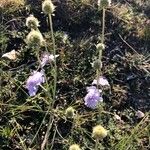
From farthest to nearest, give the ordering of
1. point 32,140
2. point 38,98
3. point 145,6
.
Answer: point 145,6 → point 38,98 → point 32,140

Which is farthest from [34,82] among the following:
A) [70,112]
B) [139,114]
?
[139,114]

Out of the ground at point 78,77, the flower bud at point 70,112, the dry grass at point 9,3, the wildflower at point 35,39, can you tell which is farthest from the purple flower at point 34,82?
the dry grass at point 9,3

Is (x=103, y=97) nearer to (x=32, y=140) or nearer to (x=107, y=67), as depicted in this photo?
(x=107, y=67)

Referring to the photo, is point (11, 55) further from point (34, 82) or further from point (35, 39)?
point (35, 39)

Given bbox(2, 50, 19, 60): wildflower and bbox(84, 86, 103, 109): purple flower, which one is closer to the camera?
bbox(84, 86, 103, 109): purple flower

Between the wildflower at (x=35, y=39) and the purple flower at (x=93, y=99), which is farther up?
the wildflower at (x=35, y=39)

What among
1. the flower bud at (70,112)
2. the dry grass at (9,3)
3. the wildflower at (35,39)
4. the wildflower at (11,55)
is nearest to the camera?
the wildflower at (35,39)

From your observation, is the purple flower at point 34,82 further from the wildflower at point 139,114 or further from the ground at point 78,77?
the wildflower at point 139,114

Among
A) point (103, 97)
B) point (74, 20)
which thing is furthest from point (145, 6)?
point (103, 97)

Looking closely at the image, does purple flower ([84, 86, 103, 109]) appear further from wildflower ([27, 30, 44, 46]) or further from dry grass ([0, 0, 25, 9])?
dry grass ([0, 0, 25, 9])

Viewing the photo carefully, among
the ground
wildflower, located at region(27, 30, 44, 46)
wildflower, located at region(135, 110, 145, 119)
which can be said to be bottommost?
wildflower, located at region(135, 110, 145, 119)

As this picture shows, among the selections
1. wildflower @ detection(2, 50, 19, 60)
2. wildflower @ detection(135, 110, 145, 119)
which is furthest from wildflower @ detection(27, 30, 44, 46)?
wildflower @ detection(135, 110, 145, 119)
